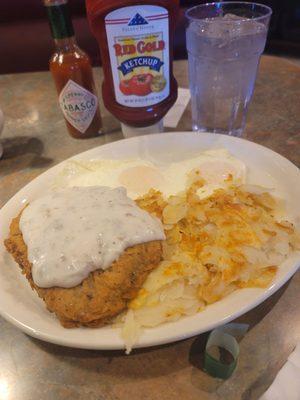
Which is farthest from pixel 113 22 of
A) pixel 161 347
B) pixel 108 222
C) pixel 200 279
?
pixel 161 347

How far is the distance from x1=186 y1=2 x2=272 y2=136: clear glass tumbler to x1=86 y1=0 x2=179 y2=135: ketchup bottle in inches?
4.6

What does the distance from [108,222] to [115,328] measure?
25 cm

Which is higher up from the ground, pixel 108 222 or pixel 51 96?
pixel 108 222

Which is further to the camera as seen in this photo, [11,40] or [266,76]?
[11,40]

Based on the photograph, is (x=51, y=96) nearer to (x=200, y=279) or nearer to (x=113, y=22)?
(x=113, y=22)

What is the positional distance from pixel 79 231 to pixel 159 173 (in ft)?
1.53

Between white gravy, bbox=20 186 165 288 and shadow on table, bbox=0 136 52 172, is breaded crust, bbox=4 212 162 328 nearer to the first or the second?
white gravy, bbox=20 186 165 288

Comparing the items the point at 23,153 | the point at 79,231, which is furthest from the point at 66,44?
the point at 79,231

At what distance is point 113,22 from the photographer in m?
1.12

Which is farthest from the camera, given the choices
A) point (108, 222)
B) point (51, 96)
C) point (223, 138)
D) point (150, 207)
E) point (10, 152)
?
point (51, 96)

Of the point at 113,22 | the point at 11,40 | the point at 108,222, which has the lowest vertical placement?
the point at 11,40

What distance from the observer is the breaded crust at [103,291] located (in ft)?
2.38

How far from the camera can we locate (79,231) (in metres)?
0.83

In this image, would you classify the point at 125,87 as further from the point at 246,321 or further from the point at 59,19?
the point at 246,321
